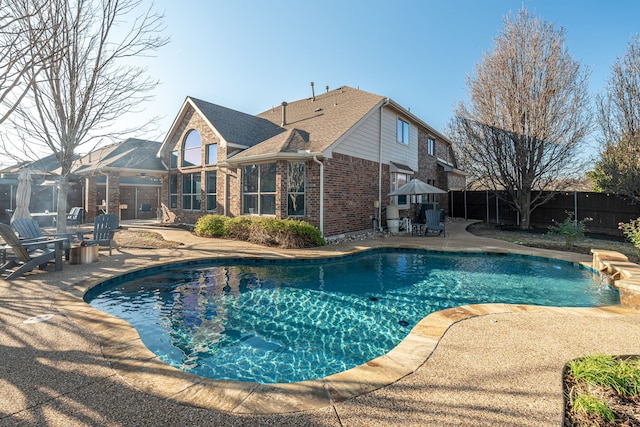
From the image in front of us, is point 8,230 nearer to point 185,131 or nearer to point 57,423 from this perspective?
point 57,423

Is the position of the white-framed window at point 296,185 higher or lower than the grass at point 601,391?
higher

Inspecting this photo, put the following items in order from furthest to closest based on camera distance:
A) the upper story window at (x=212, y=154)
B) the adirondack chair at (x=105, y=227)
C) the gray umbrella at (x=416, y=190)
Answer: the upper story window at (x=212, y=154) < the gray umbrella at (x=416, y=190) < the adirondack chair at (x=105, y=227)

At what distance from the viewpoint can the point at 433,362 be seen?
304 cm

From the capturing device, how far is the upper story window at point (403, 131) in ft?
52.0

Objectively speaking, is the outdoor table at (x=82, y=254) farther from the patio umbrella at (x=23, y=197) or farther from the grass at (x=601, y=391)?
the grass at (x=601, y=391)

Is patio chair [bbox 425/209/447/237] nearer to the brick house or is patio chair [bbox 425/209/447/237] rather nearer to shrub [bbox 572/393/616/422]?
the brick house

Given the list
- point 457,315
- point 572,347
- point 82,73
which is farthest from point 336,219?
point 82,73

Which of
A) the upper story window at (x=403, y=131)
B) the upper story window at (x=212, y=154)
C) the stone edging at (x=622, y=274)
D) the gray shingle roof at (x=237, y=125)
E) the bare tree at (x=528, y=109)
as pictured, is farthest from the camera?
the upper story window at (x=403, y=131)

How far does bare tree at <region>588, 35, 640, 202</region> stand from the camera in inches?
463

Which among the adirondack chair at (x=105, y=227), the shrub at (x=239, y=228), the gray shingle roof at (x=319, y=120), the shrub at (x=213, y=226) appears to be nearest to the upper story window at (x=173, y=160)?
the gray shingle roof at (x=319, y=120)

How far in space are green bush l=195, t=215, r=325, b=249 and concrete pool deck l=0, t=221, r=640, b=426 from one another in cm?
642

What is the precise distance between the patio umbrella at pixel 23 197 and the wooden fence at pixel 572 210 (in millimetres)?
23006

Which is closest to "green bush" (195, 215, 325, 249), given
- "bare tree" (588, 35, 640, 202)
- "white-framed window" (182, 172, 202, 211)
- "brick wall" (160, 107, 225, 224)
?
"brick wall" (160, 107, 225, 224)

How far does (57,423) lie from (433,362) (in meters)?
3.14
